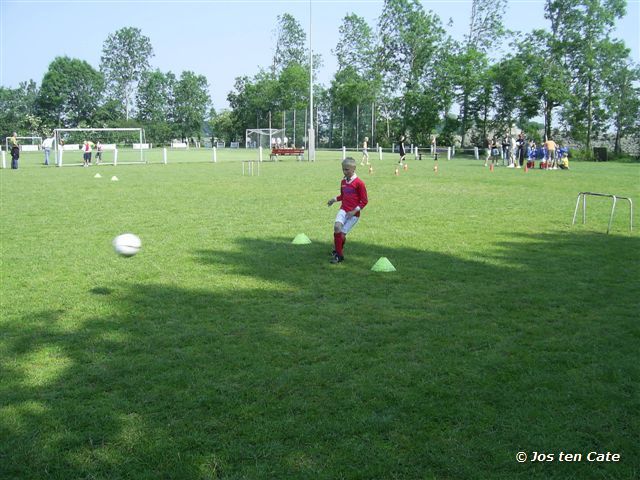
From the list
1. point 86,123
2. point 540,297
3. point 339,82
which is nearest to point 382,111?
point 339,82

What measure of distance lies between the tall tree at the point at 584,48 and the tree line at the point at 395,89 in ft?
0.31

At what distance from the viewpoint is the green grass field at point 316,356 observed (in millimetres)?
3605

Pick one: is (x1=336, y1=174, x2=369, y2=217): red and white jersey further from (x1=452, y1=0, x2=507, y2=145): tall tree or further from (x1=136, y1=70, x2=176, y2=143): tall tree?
(x1=136, y1=70, x2=176, y2=143): tall tree

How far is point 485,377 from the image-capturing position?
470cm

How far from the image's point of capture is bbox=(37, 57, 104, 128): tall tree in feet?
326

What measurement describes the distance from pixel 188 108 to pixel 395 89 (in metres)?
49.3

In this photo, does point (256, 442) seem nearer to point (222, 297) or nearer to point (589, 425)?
point (589, 425)

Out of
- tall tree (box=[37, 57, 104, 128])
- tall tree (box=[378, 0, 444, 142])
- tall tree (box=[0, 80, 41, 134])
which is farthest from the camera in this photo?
tall tree (box=[37, 57, 104, 128])

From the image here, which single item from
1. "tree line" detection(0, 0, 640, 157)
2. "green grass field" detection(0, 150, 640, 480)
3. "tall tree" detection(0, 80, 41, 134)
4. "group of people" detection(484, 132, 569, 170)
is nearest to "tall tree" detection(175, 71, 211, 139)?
"tree line" detection(0, 0, 640, 157)

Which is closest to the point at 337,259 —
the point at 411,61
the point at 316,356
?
the point at 316,356

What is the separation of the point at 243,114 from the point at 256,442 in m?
95.4

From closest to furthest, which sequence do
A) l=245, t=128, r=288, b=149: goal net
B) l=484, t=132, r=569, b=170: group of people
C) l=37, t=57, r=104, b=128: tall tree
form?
1. l=484, t=132, r=569, b=170: group of people
2. l=245, t=128, r=288, b=149: goal net
3. l=37, t=57, r=104, b=128: tall tree

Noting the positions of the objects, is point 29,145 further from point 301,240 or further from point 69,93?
point 301,240

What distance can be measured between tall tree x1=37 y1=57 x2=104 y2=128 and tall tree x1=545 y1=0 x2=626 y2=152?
7686cm
